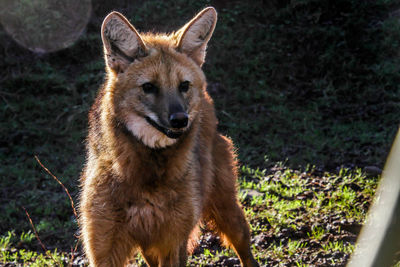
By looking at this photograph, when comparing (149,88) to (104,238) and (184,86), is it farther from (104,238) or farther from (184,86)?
(104,238)

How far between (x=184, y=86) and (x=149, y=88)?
0.24 metres

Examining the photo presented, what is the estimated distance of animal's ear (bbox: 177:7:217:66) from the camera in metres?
2.77

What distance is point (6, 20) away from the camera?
7.77 m

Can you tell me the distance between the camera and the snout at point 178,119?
2379 millimetres

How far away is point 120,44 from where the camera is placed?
2617 millimetres

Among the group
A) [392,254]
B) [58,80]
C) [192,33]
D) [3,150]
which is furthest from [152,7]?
[392,254]

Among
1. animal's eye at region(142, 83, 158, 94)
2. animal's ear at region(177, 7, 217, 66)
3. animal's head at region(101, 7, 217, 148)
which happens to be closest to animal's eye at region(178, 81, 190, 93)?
animal's head at region(101, 7, 217, 148)

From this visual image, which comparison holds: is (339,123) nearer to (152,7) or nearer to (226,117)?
(226,117)

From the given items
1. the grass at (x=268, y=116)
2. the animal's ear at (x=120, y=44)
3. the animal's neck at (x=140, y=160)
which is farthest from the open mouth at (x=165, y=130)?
the grass at (x=268, y=116)

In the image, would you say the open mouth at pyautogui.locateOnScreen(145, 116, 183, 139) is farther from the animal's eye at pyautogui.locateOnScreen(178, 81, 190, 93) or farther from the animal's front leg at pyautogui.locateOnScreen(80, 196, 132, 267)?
the animal's front leg at pyautogui.locateOnScreen(80, 196, 132, 267)

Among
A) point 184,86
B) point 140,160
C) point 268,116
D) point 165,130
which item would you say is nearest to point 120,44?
point 184,86

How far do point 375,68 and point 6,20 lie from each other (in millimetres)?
6741

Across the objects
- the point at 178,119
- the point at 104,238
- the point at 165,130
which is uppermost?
the point at 178,119

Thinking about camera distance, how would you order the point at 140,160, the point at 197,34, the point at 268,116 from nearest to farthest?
the point at 140,160
the point at 197,34
the point at 268,116
